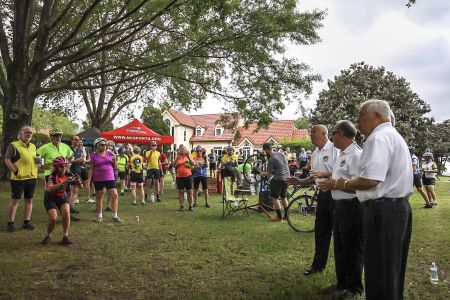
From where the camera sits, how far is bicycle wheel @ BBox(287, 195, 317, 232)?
323 inches

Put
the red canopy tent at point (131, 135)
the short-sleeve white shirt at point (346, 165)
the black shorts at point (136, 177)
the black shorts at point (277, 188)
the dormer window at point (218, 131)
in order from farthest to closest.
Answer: the dormer window at point (218, 131), the red canopy tent at point (131, 135), the black shorts at point (136, 177), the black shorts at point (277, 188), the short-sleeve white shirt at point (346, 165)

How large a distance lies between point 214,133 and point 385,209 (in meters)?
53.1

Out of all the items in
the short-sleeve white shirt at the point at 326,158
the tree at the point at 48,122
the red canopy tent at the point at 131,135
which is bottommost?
the short-sleeve white shirt at the point at 326,158

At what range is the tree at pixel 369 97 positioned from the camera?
37.0 m

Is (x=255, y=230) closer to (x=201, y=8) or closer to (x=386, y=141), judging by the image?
(x=201, y=8)

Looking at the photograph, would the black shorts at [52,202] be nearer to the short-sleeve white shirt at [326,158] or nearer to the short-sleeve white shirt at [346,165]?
the short-sleeve white shirt at [326,158]

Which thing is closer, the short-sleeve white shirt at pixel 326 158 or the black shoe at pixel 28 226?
the short-sleeve white shirt at pixel 326 158

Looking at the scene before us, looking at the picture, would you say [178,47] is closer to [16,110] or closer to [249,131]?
[16,110]

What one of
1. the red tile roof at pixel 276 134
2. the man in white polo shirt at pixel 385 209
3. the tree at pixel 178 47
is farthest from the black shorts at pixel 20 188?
the red tile roof at pixel 276 134

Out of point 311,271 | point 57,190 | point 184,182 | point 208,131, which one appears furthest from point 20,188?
point 208,131

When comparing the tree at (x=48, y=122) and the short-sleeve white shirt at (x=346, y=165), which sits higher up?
the tree at (x=48, y=122)

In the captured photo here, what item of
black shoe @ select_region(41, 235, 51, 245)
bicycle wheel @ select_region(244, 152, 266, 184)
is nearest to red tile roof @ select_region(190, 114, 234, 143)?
bicycle wheel @ select_region(244, 152, 266, 184)

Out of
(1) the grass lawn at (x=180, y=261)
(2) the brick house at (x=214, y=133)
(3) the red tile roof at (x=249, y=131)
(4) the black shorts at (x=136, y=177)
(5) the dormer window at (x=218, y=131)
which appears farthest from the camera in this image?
(5) the dormer window at (x=218, y=131)

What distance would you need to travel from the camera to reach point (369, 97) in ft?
126
